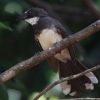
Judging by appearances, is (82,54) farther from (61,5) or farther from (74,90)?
(61,5)

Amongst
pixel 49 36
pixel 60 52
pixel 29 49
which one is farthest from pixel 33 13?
pixel 29 49

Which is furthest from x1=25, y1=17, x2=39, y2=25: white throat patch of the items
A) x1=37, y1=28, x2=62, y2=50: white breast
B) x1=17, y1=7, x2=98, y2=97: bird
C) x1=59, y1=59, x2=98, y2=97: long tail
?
x1=59, y1=59, x2=98, y2=97: long tail

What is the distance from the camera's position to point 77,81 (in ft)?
16.9

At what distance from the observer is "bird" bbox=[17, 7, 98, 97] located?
196 inches

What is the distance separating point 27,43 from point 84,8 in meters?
1.22

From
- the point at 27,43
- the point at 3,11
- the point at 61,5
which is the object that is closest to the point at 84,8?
the point at 61,5

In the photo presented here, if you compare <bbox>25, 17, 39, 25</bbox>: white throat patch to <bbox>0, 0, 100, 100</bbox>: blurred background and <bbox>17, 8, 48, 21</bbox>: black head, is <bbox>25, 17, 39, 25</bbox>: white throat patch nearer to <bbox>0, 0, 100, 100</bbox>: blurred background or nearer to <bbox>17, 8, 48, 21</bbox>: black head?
<bbox>17, 8, 48, 21</bbox>: black head

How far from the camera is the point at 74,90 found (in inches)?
200

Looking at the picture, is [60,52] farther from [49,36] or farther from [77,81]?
[77,81]

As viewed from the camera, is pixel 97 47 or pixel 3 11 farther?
pixel 97 47

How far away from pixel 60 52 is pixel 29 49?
0.98 metres

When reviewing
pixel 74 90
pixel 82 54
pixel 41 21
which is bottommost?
pixel 74 90

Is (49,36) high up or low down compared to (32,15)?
down

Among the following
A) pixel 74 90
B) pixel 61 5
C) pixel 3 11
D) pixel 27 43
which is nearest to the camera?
pixel 74 90
